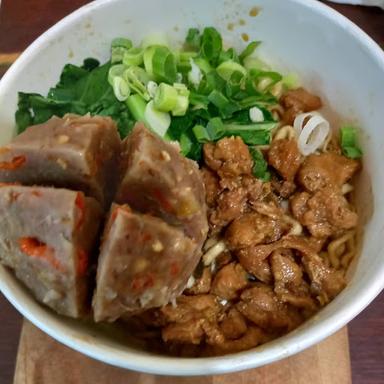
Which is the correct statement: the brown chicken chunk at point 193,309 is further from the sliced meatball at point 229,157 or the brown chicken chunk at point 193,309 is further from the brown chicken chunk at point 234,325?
the sliced meatball at point 229,157

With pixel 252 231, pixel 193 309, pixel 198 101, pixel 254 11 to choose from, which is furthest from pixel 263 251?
pixel 254 11

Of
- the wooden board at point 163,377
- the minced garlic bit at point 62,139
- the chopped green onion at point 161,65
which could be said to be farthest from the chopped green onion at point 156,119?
the wooden board at point 163,377

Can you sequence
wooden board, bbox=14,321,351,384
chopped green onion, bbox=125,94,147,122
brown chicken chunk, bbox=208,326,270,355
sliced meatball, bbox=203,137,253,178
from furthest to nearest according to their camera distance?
chopped green onion, bbox=125,94,147,122 → sliced meatball, bbox=203,137,253,178 → wooden board, bbox=14,321,351,384 → brown chicken chunk, bbox=208,326,270,355

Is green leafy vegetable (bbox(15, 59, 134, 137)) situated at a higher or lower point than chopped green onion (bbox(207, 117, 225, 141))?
lower

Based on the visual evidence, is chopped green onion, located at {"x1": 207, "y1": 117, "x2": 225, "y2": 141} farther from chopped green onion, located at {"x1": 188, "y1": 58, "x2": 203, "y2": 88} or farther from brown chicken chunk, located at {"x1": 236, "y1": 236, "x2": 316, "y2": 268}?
brown chicken chunk, located at {"x1": 236, "y1": 236, "x2": 316, "y2": 268}

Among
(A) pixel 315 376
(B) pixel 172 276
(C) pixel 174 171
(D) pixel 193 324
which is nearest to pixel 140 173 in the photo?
(C) pixel 174 171

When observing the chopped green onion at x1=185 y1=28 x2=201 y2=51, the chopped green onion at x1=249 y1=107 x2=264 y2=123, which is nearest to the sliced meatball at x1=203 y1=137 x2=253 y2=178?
the chopped green onion at x1=249 y1=107 x2=264 y2=123
